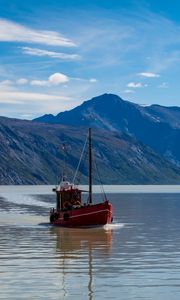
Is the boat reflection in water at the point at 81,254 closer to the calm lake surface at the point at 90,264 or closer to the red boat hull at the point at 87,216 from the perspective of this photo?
the calm lake surface at the point at 90,264

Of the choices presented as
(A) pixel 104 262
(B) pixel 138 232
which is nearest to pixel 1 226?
(B) pixel 138 232

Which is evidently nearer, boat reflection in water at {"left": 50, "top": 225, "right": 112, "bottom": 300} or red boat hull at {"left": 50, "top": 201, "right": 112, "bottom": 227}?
boat reflection in water at {"left": 50, "top": 225, "right": 112, "bottom": 300}

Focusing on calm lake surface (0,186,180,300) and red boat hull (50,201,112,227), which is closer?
calm lake surface (0,186,180,300)

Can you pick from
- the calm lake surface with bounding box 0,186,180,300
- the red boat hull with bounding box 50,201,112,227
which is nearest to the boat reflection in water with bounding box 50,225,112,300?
the calm lake surface with bounding box 0,186,180,300

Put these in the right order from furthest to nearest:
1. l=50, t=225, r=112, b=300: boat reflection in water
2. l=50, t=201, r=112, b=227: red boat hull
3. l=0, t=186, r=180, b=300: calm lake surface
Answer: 1. l=50, t=201, r=112, b=227: red boat hull
2. l=50, t=225, r=112, b=300: boat reflection in water
3. l=0, t=186, r=180, b=300: calm lake surface

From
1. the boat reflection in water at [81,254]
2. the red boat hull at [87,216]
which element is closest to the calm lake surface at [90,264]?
the boat reflection in water at [81,254]

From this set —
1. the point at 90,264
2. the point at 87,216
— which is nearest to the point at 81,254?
the point at 90,264

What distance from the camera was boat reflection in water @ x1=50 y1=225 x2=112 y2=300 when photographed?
34000 millimetres

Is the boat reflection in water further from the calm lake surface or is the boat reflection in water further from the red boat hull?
the red boat hull

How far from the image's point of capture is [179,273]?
1512 inches

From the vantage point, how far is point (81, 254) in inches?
1957

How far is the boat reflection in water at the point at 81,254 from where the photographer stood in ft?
112

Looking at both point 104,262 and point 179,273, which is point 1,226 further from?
point 179,273

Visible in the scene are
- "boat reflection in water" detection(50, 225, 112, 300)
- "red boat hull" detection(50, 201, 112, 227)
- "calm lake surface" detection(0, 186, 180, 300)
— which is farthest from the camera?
"red boat hull" detection(50, 201, 112, 227)
